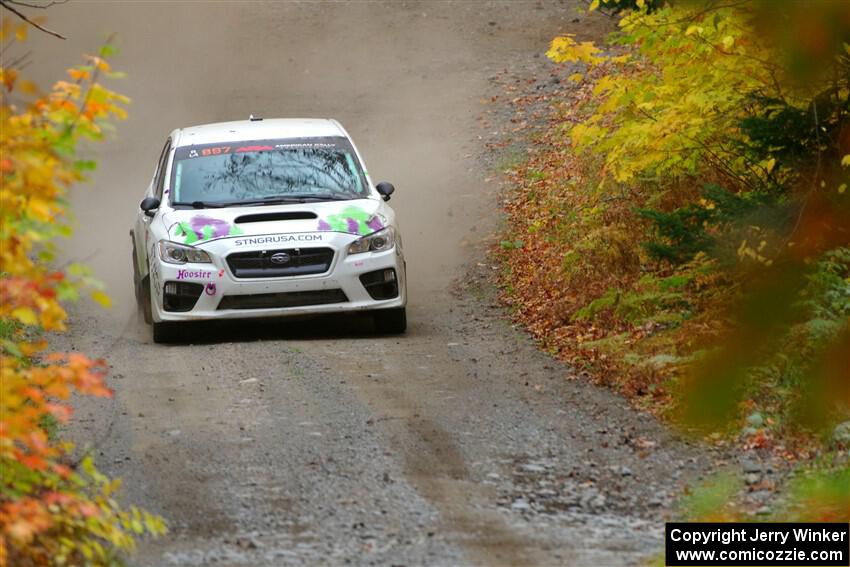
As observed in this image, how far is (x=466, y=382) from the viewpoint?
10.1 metres

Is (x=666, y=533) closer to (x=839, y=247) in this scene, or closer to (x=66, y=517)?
(x=839, y=247)

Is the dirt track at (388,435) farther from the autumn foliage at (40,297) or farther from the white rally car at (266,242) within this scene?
the autumn foliage at (40,297)

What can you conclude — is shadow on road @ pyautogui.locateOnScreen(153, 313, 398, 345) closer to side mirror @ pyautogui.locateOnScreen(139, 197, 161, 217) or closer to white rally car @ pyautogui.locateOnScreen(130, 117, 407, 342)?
white rally car @ pyautogui.locateOnScreen(130, 117, 407, 342)

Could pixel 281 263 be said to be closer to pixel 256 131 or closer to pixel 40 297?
pixel 256 131

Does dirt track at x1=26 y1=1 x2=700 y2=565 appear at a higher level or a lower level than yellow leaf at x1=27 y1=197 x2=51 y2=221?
lower

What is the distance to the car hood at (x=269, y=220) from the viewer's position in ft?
38.4

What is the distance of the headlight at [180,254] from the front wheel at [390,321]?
5.57 ft

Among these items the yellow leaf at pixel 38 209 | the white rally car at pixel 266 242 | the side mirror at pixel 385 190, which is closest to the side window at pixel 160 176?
the white rally car at pixel 266 242

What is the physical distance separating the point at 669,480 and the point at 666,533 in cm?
119

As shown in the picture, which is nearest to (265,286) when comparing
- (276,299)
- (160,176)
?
(276,299)

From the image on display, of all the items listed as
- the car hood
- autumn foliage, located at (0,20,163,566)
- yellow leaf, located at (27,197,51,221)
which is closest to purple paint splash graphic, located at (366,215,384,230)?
the car hood

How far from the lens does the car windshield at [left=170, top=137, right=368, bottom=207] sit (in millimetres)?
12320

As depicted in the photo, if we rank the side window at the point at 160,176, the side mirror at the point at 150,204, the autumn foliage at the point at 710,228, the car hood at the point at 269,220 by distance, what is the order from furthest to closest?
the side window at the point at 160,176 < the side mirror at the point at 150,204 < the car hood at the point at 269,220 < the autumn foliage at the point at 710,228

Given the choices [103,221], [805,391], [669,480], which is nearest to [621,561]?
[669,480]
